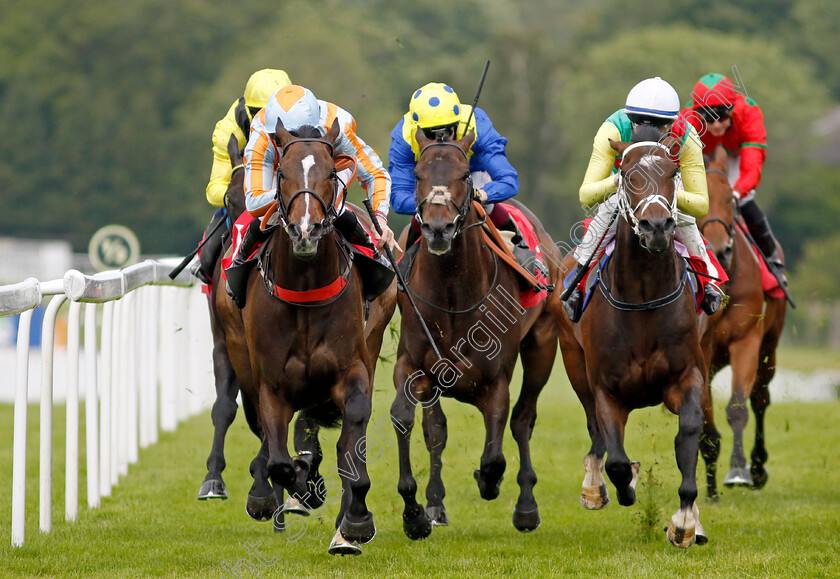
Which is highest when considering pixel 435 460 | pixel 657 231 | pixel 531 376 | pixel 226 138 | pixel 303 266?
pixel 226 138

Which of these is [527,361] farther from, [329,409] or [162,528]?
[162,528]

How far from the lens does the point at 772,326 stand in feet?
31.4

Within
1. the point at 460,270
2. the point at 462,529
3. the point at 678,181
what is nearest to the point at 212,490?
the point at 462,529

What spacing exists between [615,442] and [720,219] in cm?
265

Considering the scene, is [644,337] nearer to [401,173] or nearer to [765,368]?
[401,173]

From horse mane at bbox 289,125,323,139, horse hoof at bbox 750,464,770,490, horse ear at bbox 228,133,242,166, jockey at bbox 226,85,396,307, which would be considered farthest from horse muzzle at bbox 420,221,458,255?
horse hoof at bbox 750,464,770,490

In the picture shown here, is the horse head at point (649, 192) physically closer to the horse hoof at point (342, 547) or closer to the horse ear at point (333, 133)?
the horse ear at point (333, 133)

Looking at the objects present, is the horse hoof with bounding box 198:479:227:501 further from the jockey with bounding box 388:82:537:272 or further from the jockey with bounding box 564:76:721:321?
the jockey with bounding box 564:76:721:321

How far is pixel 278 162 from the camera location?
6082 millimetres

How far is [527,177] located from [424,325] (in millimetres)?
44433

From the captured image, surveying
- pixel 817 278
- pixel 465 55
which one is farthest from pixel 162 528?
pixel 465 55

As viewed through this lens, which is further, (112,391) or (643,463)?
(643,463)

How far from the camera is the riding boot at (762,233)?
9297 mm

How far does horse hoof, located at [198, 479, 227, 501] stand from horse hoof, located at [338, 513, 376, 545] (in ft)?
4.64
